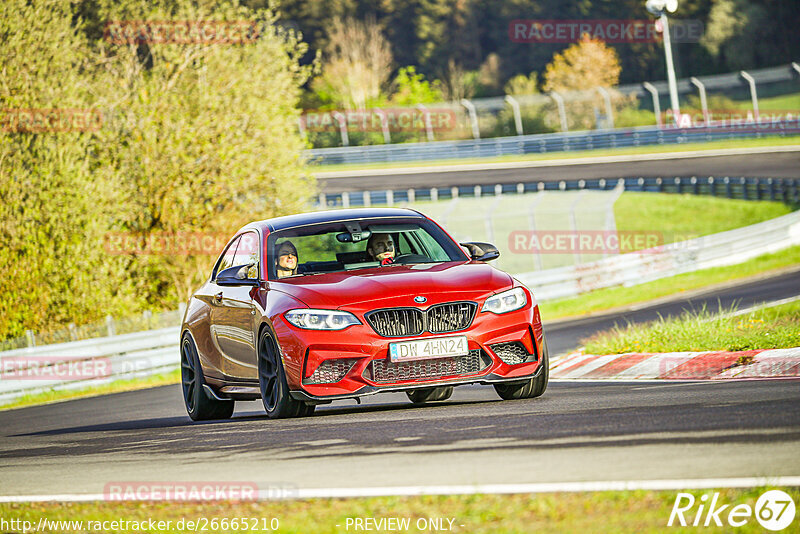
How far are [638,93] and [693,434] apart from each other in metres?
63.0

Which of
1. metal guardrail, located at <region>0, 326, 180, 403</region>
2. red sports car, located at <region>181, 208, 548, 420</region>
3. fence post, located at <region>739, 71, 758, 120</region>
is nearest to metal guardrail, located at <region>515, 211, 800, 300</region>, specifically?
metal guardrail, located at <region>0, 326, 180, 403</region>

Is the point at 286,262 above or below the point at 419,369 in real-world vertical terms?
above

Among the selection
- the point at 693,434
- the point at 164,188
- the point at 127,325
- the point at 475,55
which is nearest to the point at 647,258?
the point at 164,188

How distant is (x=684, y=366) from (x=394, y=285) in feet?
12.5

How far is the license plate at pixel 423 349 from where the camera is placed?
9078 mm

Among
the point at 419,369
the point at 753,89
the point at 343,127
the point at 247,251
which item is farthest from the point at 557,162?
the point at 419,369

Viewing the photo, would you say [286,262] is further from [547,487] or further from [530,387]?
[547,487]

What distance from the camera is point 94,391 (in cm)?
2030

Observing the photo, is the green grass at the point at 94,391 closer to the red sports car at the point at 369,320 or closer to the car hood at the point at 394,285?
the red sports car at the point at 369,320

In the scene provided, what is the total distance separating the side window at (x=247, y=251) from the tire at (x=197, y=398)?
0.99 m

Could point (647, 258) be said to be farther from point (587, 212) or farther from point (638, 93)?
point (638, 93)

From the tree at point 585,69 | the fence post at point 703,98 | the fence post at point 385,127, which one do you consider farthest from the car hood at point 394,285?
the tree at point 585,69

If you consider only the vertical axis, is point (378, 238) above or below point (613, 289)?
above

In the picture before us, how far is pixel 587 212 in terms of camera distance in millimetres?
37844
